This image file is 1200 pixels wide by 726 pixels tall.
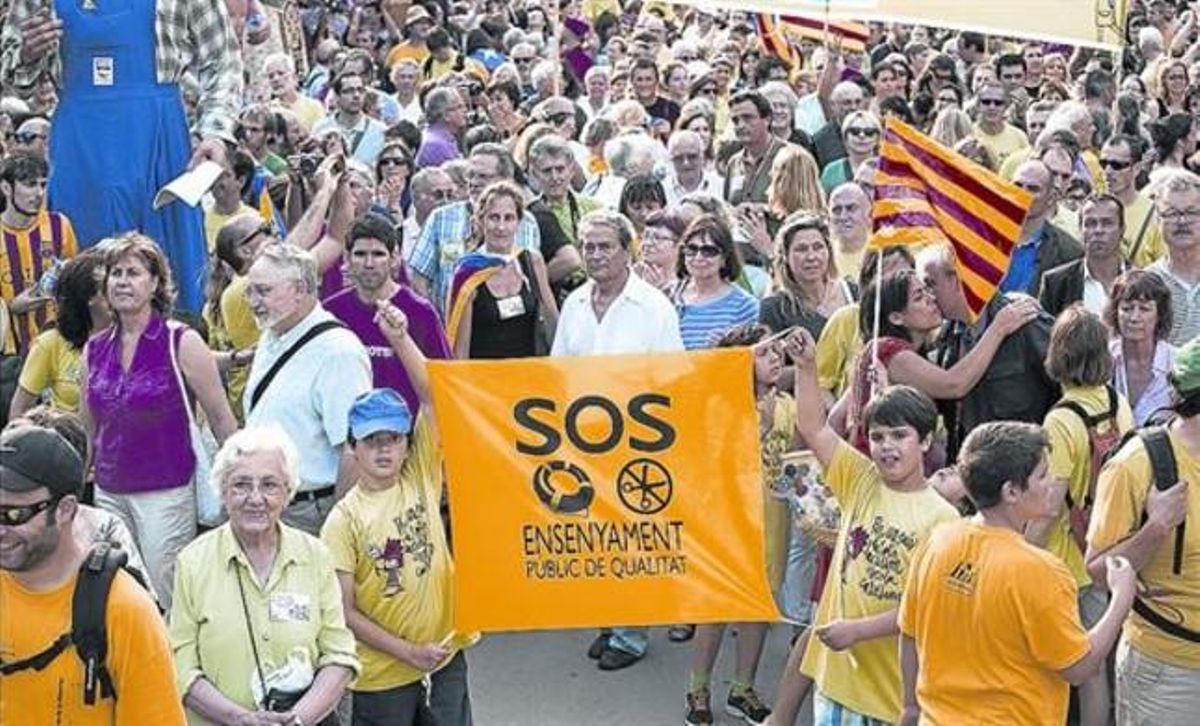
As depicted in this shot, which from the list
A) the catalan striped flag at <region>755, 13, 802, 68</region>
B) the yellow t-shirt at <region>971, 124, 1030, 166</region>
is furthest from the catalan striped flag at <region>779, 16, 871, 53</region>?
the yellow t-shirt at <region>971, 124, 1030, 166</region>

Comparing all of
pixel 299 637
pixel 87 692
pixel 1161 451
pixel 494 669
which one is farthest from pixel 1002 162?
pixel 87 692

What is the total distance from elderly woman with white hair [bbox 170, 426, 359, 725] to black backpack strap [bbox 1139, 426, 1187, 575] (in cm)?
251

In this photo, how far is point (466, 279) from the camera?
902 cm

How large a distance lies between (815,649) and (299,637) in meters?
2.00

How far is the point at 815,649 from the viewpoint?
7.18m

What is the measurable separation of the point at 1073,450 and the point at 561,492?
1.81m

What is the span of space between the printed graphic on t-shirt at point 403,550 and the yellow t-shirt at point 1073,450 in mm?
2151

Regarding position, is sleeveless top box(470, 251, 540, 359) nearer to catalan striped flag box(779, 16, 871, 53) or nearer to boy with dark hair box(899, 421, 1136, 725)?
boy with dark hair box(899, 421, 1136, 725)

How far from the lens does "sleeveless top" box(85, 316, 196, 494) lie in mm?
7344

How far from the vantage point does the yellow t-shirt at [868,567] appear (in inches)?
265

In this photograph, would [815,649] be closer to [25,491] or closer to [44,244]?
[25,491]

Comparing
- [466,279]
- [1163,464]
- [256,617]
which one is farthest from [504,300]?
[1163,464]

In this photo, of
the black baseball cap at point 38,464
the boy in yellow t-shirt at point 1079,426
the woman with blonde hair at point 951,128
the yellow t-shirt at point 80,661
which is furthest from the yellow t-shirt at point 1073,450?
the woman with blonde hair at point 951,128

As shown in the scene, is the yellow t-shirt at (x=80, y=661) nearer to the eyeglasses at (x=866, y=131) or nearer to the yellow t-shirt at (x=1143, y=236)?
the yellow t-shirt at (x=1143, y=236)
